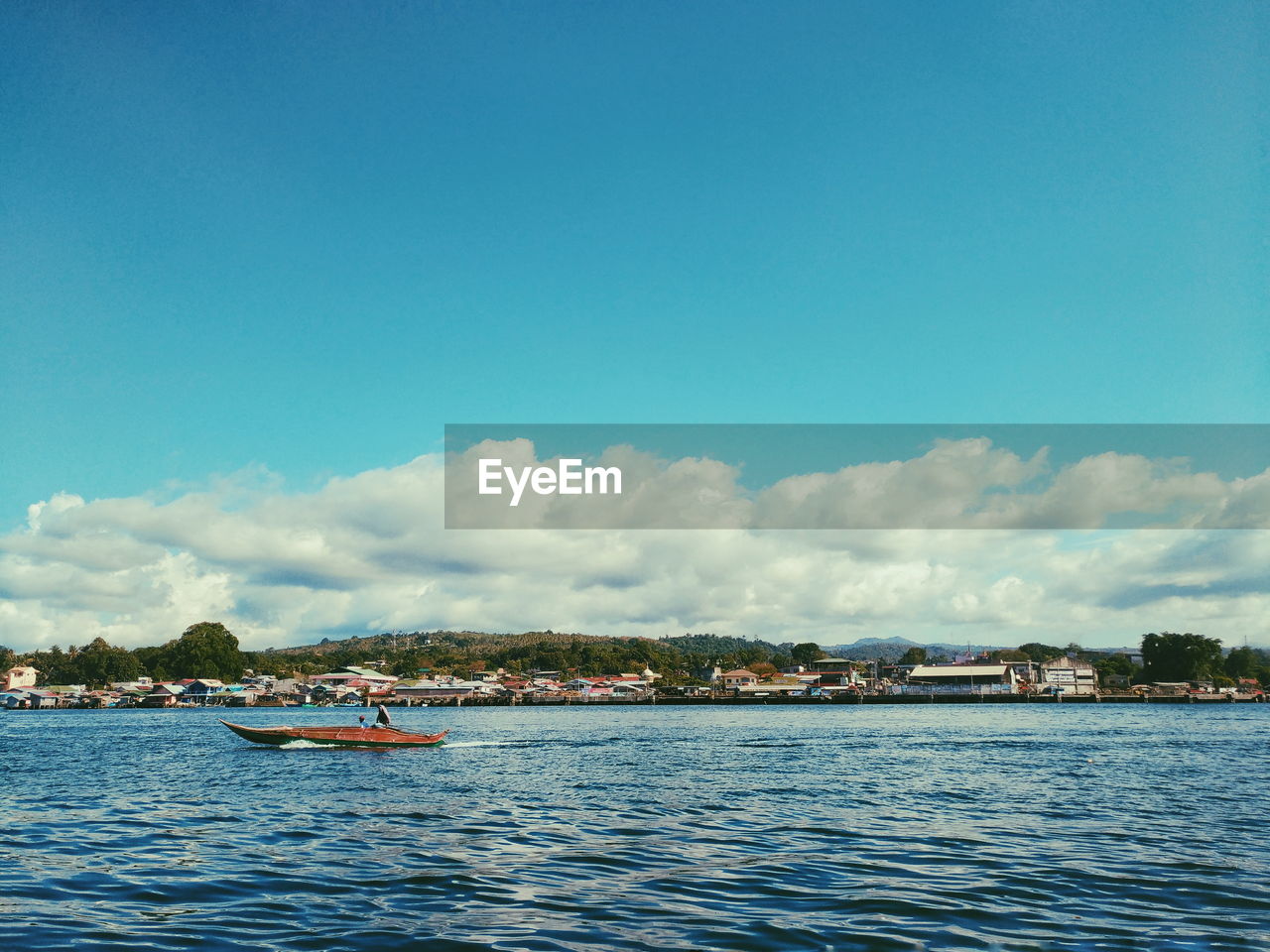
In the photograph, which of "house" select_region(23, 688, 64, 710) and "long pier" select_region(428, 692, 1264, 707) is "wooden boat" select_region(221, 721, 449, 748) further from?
"house" select_region(23, 688, 64, 710)

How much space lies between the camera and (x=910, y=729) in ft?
224

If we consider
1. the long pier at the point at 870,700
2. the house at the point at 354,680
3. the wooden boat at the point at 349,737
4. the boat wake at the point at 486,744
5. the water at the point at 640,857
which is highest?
the water at the point at 640,857

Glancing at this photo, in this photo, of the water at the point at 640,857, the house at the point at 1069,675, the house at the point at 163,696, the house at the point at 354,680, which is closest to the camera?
the water at the point at 640,857

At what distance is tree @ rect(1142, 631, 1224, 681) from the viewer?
16262cm

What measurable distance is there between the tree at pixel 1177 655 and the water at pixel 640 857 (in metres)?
146

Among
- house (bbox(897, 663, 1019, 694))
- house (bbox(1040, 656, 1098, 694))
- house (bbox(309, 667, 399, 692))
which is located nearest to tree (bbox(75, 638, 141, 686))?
house (bbox(309, 667, 399, 692))

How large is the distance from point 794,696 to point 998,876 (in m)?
150

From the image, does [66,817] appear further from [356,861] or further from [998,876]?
[998,876]

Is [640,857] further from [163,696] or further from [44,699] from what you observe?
[44,699]

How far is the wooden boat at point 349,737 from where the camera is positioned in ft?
153

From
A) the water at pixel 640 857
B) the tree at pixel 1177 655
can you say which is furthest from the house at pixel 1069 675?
the water at pixel 640 857

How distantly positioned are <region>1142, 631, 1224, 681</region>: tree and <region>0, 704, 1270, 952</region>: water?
14640cm

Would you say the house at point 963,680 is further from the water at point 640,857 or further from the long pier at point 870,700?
the water at point 640,857

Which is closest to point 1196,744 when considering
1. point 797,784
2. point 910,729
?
point 910,729
